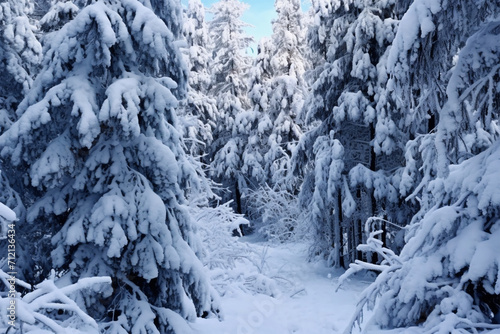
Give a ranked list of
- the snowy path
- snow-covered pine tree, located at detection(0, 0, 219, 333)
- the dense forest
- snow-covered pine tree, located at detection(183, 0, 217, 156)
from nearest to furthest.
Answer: the dense forest → snow-covered pine tree, located at detection(0, 0, 219, 333) → the snowy path → snow-covered pine tree, located at detection(183, 0, 217, 156)

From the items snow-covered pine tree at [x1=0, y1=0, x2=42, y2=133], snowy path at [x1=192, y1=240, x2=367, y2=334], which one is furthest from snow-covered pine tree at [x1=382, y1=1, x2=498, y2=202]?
snow-covered pine tree at [x1=0, y1=0, x2=42, y2=133]

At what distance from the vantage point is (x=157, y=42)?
584 centimetres

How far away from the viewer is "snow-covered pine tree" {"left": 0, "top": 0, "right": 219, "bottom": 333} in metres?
5.61

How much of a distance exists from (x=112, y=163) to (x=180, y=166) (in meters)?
1.19

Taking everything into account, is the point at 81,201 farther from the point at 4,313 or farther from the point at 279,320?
the point at 279,320

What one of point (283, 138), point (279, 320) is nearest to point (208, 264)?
point (279, 320)

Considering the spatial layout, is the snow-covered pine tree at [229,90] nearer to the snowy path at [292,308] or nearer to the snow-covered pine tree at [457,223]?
the snowy path at [292,308]

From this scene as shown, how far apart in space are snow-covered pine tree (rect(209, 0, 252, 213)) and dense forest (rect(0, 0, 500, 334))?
9657mm

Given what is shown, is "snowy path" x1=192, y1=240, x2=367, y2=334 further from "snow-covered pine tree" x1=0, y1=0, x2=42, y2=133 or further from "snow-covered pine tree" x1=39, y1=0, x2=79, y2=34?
"snow-covered pine tree" x1=0, y1=0, x2=42, y2=133

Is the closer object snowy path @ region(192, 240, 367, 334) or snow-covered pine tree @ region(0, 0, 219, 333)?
snow-covered pine tree @ region(0, 0, 219, 333)

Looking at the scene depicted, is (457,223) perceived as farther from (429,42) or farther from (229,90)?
(229,90)

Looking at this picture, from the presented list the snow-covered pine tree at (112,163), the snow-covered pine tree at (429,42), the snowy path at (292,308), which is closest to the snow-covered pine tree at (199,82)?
the snowy path at (292,308)

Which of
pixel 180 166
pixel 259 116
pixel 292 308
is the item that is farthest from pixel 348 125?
pixel 259 116

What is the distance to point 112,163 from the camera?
6199 millimetres
